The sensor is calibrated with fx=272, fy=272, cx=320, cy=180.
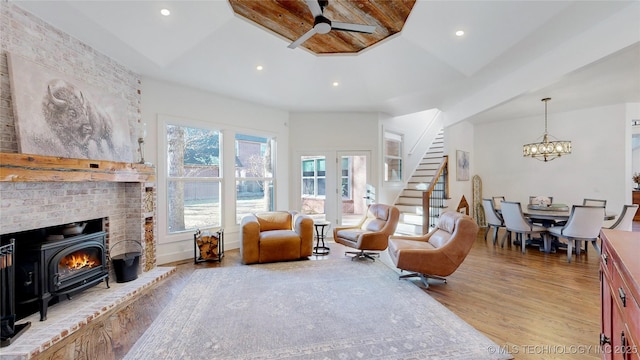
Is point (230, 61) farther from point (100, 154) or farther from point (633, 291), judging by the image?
point (633, 291)

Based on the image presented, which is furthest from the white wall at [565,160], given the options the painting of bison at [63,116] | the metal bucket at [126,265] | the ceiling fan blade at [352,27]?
the painting of bison at [63,116]

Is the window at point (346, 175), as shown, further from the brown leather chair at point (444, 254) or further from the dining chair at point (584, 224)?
the dining chair at point (584, 224)

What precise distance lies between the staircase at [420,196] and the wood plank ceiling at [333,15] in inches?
142

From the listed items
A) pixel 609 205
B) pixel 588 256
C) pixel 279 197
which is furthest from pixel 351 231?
pixel 609 205

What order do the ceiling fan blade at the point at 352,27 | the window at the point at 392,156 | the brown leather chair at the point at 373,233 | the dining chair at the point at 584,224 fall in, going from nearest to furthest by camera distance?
the ceiling fan blade at the point at 352,27, the dining chair at the point at 584,224, the brown leather chair at the point at 373,233, the window at the point at 392,156

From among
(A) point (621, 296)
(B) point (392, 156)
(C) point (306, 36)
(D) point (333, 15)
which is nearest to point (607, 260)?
(A) point (621, 296)

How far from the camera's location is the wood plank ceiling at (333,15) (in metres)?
2.94

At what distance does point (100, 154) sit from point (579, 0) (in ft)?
16.7

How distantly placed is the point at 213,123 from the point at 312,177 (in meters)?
2.47

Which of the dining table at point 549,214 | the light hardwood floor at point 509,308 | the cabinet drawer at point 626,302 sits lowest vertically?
the light hardwood floor at point 509,308

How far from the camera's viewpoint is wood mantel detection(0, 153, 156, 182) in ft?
7.23

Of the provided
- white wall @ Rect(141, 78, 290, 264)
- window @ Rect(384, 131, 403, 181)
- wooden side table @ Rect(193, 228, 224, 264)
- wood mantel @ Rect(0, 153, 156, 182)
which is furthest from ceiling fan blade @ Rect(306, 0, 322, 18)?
window @ Rect(384, 131, 403, 181)

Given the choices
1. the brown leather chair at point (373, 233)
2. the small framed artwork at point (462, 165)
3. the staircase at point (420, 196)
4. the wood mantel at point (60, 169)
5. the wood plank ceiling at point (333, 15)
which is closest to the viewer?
the wood mantel at point (60, 169)

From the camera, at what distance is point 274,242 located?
4.25m
